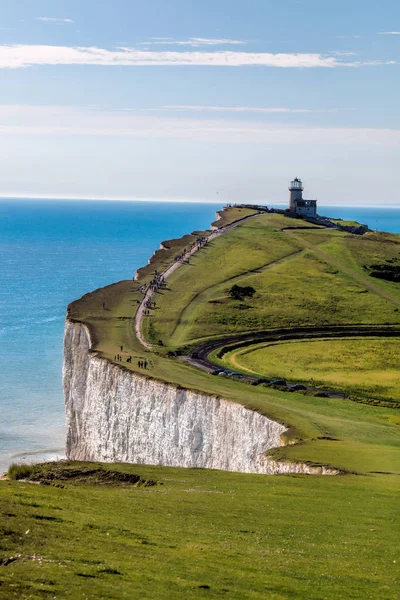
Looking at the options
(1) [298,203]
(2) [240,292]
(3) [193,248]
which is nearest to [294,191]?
(1) [298,203]

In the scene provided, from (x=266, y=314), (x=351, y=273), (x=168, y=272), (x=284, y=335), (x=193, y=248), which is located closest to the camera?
(x=284, y=335)

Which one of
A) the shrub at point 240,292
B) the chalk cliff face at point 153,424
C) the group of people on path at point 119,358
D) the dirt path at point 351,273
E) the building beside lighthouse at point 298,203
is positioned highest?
the building beside lighthouse at point 298,203

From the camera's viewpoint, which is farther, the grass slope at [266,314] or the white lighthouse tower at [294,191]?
the white lighthouse tower at [294,191]

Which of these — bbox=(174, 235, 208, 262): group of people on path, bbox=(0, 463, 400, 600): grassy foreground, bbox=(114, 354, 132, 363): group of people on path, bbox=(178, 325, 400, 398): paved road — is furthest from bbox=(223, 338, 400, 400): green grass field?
bbox=(0, 463, 400, 600): grassy foreground

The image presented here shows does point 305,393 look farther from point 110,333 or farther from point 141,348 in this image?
point 110,333

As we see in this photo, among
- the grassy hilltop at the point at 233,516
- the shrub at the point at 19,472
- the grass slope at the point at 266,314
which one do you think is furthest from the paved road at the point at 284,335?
the shrub at the point at 19,472

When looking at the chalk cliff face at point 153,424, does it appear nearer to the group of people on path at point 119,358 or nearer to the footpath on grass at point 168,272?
the group of people on path at point 119,358

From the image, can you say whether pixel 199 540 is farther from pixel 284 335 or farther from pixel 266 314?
pixel 266 314

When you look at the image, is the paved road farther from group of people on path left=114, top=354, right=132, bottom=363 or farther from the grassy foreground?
the grassy foreground
